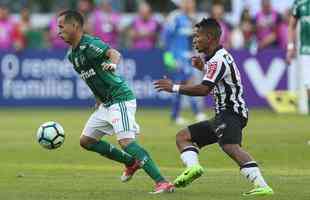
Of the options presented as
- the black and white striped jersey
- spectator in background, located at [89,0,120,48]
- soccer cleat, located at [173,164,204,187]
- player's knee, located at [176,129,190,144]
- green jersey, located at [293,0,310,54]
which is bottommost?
soccer cleat, located at [173,164,204,187]

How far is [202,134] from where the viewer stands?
11.5m

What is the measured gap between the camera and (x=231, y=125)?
11234 mm

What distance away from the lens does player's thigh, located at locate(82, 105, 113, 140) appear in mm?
12062

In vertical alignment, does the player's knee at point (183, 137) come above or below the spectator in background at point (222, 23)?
below

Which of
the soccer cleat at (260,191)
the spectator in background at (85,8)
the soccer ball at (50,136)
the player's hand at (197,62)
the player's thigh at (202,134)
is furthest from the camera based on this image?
the spectator in background at (85,8)

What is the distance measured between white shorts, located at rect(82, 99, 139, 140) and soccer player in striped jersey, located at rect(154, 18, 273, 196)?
689mm

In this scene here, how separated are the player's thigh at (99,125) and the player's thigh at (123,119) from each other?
6.3 inches

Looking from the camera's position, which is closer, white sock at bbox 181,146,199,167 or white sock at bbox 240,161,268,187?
white sock at bbox 240,161,268,187

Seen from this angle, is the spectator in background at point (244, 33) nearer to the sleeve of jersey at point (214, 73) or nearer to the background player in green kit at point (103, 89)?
the background player in green kit at point (103, 89)

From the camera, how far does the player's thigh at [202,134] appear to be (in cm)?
1149

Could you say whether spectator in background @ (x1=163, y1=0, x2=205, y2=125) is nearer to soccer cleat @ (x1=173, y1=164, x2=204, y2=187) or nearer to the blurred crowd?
the blurred crowd

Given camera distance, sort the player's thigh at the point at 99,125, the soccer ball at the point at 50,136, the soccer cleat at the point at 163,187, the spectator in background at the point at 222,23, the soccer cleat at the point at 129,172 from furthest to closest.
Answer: the spectator in background at the point at 222,23 < the soccer ball at the point at 50,136 < the soccer cleat at the point at 129,172 < the player's thigh at the point at 99,125 < the soccer cleat at the point at 163,187

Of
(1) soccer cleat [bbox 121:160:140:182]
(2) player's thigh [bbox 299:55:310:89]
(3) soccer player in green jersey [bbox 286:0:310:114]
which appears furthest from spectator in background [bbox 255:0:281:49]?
(1) soccer cleat [bbox 121:160:140:182]

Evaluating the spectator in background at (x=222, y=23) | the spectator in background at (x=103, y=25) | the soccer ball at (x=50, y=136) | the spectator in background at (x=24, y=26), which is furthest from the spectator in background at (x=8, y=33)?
the soccer ball at (x=50, y=136)
